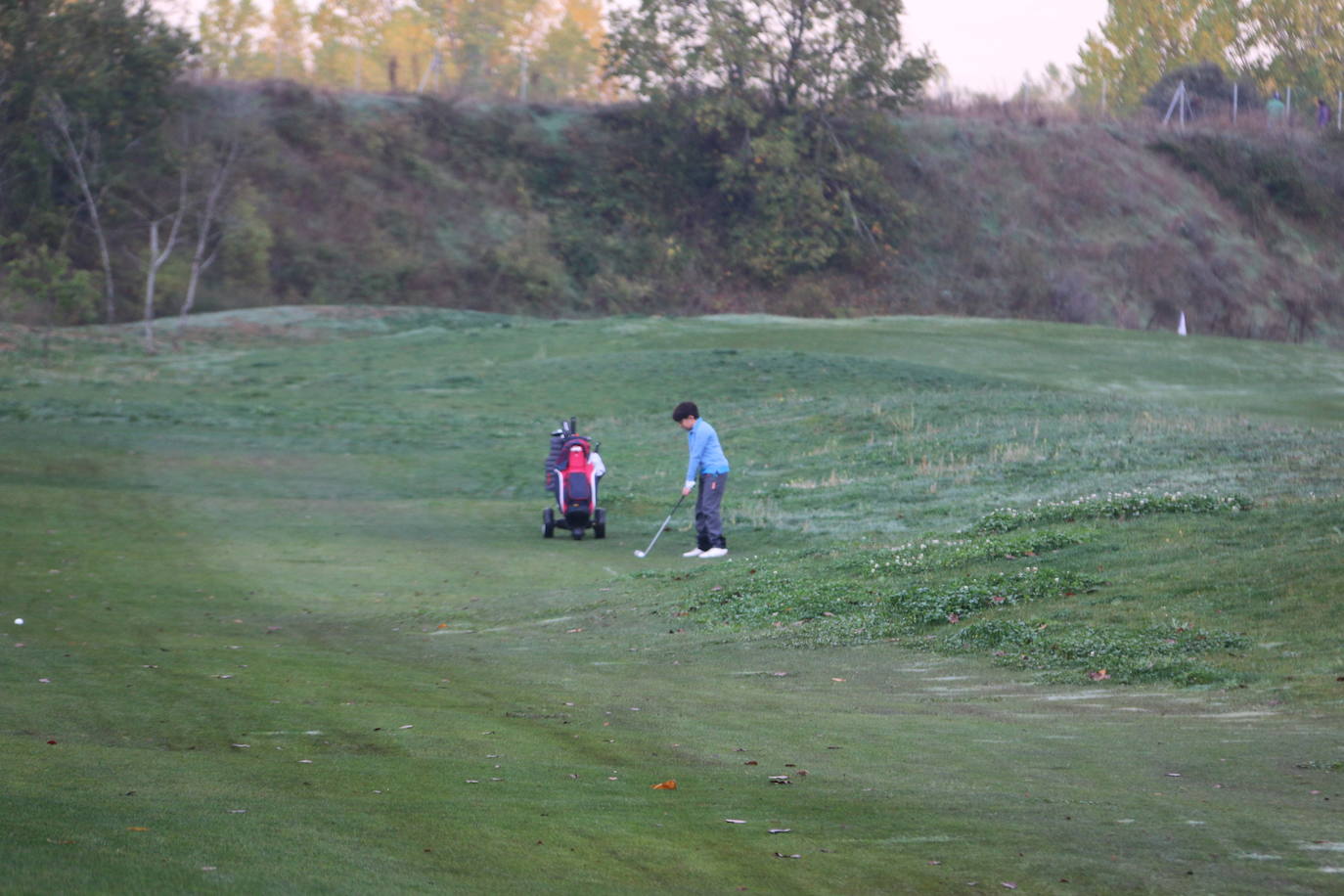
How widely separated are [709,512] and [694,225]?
54.9 metres

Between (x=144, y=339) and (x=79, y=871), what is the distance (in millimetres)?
48103

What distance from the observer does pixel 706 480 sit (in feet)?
64.8

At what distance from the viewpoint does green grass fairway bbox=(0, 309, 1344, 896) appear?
6438 mm

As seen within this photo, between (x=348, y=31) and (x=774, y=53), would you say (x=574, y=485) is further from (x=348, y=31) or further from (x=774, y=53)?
(x=348, y=31)

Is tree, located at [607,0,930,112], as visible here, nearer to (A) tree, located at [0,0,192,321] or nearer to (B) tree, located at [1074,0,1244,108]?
(A) tree, located at [0,0,192,321]

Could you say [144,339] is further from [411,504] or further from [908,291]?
[908,291]

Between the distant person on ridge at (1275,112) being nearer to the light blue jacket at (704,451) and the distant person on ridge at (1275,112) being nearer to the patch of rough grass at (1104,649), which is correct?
the light blue jacket at (704,451)

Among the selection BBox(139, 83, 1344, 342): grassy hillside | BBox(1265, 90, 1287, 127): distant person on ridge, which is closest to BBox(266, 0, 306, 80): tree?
BBox(139, 83, 1344, 342): grassy hillside

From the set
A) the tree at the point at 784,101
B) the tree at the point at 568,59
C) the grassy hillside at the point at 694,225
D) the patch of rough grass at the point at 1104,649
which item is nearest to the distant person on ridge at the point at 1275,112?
the grassy hillside at the point at 694,225

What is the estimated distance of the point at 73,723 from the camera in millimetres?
8859

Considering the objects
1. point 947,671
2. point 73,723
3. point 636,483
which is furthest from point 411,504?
point 73,723

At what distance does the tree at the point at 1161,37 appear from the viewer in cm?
11462

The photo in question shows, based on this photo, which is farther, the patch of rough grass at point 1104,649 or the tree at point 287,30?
the tree at point 287,30

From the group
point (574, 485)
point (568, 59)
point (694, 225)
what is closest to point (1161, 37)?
point (568, 59)
